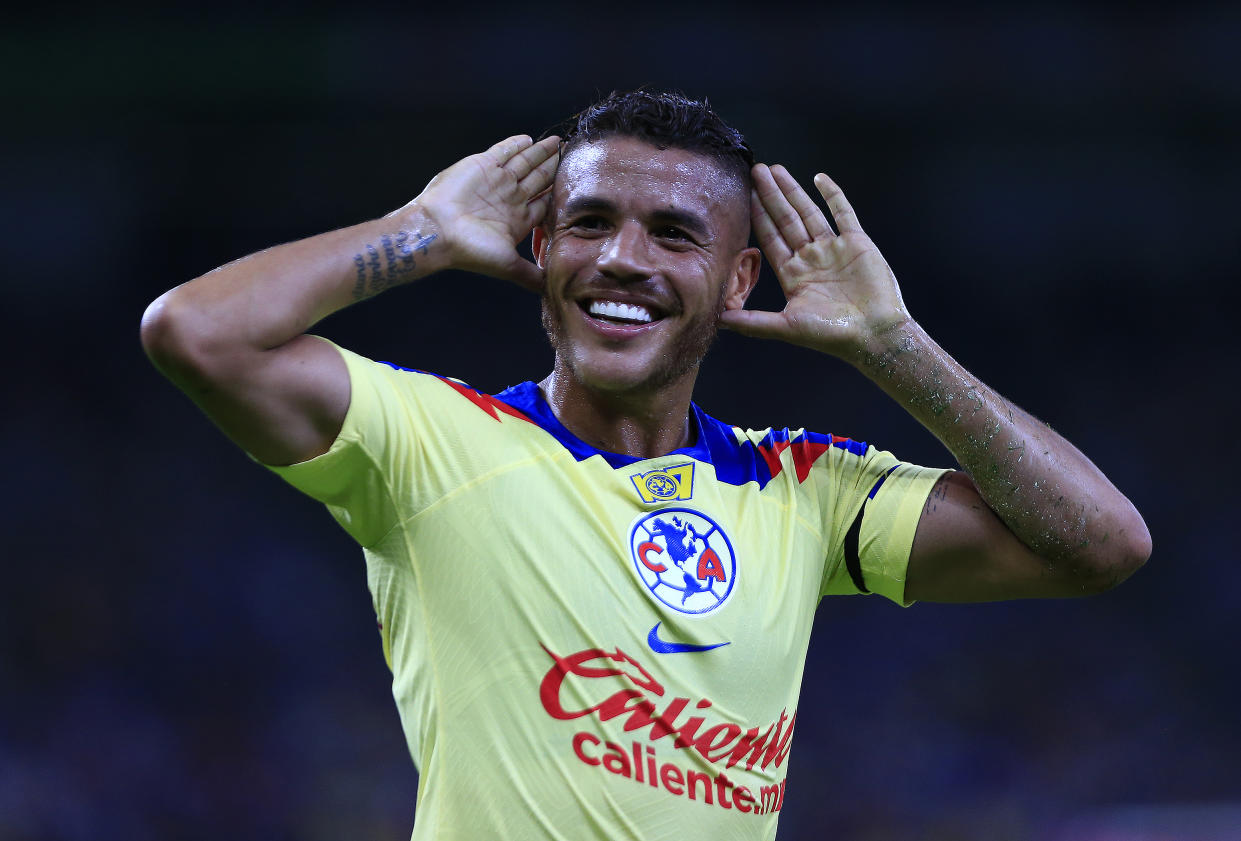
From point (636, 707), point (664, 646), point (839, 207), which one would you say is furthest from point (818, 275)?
point (636, 707)

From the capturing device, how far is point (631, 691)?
7.14 feet

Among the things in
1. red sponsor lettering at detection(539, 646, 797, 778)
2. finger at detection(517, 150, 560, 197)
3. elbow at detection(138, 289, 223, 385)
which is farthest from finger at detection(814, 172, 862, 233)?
elbow at detection(138, 289, 223, 385)

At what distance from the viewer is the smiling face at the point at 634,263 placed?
2.50 metres

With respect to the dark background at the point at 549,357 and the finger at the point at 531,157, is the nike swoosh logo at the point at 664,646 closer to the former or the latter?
the finger at the point at 531,157

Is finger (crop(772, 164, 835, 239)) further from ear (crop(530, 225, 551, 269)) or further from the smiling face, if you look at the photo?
ear (crop(530, 225, 551, 269))

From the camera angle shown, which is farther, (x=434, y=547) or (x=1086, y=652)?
(x=1086, y=652)

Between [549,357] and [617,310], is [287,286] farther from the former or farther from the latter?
[549,357]

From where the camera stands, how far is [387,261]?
2.30 m

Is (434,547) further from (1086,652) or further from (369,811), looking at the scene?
(1086,652)

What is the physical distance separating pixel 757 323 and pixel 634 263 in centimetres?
33

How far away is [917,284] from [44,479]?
17.1 feet

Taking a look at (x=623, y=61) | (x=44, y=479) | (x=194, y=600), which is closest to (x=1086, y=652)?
(x=623, y=61)

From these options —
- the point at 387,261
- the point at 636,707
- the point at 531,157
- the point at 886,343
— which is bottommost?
the point at 636,707

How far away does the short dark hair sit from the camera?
266 centimetres
